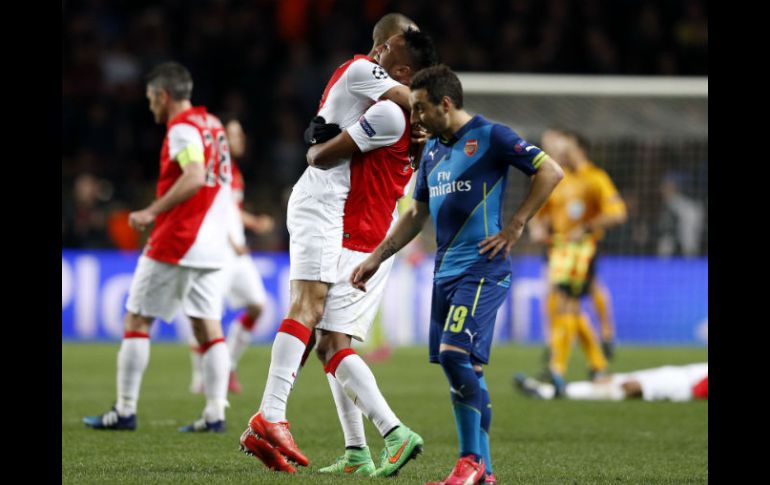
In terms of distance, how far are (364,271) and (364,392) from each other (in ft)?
1.99

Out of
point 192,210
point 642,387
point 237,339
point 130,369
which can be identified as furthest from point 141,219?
point 642,387

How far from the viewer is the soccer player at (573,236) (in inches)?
443

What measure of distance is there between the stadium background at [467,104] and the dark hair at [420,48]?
27.5 feet

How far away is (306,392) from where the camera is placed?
10.7 metres

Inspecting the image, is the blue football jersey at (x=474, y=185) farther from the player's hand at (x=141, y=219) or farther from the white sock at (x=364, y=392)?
the player's hand at (x=141, y=219)

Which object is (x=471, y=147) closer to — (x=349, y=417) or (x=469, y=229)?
(x=469, y=229)

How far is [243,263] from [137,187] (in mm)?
8082

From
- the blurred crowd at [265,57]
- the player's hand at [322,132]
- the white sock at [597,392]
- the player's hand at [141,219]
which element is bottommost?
the white sock at [597,392]

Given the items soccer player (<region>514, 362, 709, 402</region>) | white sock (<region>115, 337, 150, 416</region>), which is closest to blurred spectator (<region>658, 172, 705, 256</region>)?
soccer player (<region>514, 362, 709, 402</region>)

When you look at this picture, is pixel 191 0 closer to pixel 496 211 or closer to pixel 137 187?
pixel 137 187

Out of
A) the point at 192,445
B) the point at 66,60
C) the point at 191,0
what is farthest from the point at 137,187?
the point at 192,445

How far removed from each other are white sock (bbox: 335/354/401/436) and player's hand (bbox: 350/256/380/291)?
0.38 meters

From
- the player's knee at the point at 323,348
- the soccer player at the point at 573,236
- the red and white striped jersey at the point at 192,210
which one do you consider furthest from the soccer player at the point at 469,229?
the soccer player at the point at 573,236
